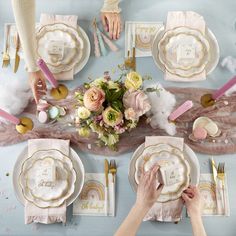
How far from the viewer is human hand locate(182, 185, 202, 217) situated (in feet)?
4.64

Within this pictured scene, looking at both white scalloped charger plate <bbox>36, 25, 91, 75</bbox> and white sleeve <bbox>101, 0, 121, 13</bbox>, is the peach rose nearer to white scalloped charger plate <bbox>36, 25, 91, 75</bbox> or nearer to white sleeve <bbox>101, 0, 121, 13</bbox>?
white scalloped charger plate <bbox>36, 25, 91, 75</bbox>

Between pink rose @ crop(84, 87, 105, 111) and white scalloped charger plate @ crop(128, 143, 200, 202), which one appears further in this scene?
white scalloped charger plate @ crop(128, 143, 200, 202)

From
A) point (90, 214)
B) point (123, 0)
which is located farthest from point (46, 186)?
point (123, 0)

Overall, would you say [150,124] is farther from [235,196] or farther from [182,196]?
[235,196]

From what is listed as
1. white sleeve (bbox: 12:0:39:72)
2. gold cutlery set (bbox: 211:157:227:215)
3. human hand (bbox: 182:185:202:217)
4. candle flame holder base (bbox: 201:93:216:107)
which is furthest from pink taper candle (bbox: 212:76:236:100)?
white sleeve (bbox: 12:0:39:72)

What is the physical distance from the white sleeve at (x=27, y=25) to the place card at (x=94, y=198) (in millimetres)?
476

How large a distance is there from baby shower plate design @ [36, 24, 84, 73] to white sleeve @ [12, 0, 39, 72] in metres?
0.12

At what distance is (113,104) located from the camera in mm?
1334

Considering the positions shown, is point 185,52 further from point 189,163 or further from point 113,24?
point 189,163

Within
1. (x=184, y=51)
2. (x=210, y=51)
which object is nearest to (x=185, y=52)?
(x=184, y=51)

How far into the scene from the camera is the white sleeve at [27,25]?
1305 millimetres

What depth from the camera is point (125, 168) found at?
1.52m

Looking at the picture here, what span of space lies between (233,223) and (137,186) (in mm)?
365

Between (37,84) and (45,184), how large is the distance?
1.23ft
